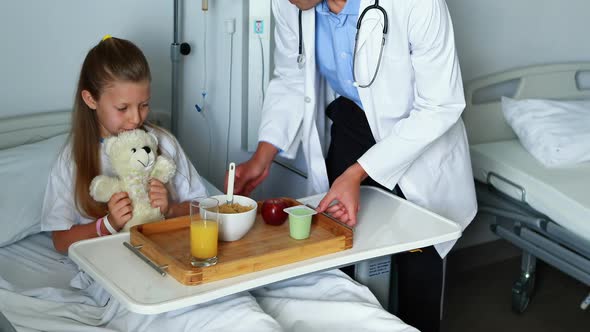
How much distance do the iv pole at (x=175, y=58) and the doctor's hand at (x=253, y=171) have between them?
539mm

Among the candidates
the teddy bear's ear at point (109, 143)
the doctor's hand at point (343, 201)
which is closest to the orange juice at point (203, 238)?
the doctor's hand at point (343, 201)

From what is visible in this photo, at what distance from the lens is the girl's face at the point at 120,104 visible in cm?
209

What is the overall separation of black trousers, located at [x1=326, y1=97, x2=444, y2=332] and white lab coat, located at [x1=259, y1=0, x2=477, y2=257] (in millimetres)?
63

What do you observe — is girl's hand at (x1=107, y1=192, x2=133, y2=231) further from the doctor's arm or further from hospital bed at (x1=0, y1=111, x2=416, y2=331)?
the doctor's arm

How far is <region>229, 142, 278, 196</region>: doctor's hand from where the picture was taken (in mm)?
2234

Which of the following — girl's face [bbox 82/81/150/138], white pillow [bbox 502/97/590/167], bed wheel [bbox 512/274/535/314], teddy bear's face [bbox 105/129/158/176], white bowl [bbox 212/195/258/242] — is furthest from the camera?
bed wheel [bbox 512/274/535/314]

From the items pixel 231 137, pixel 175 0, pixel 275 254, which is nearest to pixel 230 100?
pixel 231 137

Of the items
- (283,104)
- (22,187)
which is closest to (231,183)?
(283,104)

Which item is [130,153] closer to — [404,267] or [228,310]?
[228,310]

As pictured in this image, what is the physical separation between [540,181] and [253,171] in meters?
1.23

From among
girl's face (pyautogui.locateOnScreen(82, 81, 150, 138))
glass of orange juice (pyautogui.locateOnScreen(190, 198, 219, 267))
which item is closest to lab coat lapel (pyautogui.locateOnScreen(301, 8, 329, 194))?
girl's face (pyautogui.locateOnScreen(82, 81, 150, 138))

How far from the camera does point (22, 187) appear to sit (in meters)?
2.31

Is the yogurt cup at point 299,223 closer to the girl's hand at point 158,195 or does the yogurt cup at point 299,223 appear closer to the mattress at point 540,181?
the girl's hand at point 158,195

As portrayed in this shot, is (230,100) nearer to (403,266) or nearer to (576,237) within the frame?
(403,266)
